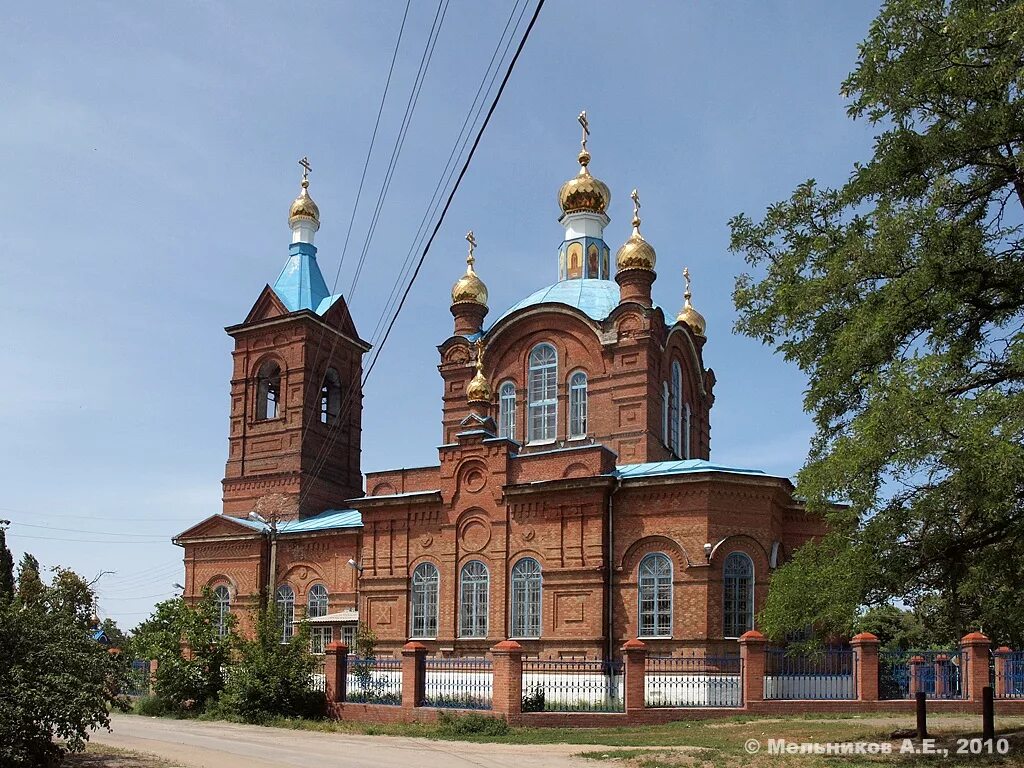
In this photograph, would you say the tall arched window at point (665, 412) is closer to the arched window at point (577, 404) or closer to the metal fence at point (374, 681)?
the arched window at point (577, 404)

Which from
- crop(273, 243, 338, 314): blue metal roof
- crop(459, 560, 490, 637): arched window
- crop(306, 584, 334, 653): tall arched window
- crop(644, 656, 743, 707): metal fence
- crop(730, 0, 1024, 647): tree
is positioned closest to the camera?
crop(730, 0, 1024, 647): tree

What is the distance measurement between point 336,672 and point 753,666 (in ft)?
25.4

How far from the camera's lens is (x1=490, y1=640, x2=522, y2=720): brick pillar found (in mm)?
A: 18328

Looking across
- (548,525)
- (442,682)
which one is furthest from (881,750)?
(548,525)

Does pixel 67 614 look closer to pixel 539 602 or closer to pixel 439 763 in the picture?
pixel 439 763

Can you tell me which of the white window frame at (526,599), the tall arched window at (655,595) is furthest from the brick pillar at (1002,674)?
the white window frame at (526,599)

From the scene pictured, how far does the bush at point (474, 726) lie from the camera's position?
17.5 metres

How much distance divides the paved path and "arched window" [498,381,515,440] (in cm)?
1171

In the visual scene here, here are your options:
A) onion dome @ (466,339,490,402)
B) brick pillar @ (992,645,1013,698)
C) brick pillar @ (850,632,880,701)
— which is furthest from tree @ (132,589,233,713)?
brick pillar @ (992,645,1013,698)

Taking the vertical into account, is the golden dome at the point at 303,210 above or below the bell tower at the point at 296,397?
above

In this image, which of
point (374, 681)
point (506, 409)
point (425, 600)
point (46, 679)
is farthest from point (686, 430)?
point (46, 679)

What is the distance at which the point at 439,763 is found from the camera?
45.2ft

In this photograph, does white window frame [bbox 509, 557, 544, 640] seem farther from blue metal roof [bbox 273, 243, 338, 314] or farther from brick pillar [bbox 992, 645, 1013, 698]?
blue metal roof [bbox 273, 243, 338, 314]

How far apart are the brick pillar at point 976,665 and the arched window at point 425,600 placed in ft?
40.2
